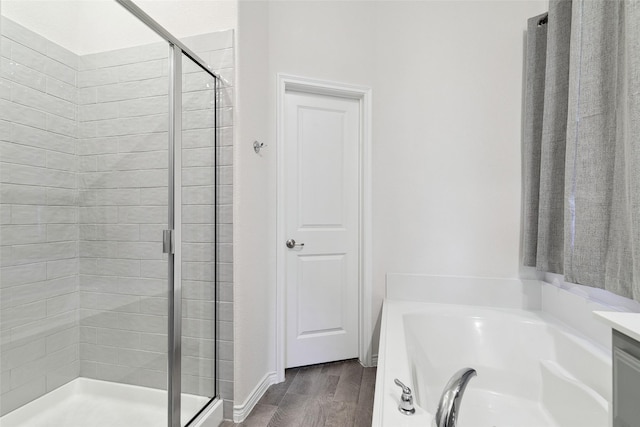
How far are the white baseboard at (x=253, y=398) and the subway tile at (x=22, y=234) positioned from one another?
4.09ft

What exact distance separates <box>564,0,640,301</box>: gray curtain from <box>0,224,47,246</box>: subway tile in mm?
2442

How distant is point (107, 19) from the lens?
1.55m

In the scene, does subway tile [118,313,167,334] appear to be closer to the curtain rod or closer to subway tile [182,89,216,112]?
subway tile [182,89,216,112]

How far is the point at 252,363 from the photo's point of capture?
6.05ft

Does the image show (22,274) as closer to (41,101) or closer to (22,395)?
(22,395)

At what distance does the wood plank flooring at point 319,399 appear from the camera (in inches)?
67.2

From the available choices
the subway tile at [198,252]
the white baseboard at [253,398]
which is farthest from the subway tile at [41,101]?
the white baseboard at [253,398]

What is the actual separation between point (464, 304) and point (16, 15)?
2803mm

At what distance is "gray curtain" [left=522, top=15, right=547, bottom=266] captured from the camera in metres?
1.93

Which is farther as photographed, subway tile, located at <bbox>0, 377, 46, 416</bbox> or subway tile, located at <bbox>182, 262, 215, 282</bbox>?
subway tile, located at <bbox>182, 262, 215, 282</bbox>

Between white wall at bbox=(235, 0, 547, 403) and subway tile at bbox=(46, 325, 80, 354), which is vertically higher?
white wall at bbox=(235, 0, 547, 403)

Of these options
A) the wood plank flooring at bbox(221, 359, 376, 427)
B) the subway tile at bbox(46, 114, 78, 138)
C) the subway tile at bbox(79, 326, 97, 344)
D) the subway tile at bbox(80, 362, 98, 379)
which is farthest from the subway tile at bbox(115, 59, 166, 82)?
the wood plank flooring at bbox(221, 359, 376, 427)

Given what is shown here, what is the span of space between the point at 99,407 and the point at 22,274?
2.38 ft

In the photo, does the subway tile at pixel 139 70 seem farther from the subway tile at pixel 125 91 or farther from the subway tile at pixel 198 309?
the subway tile at pixel 198 309
